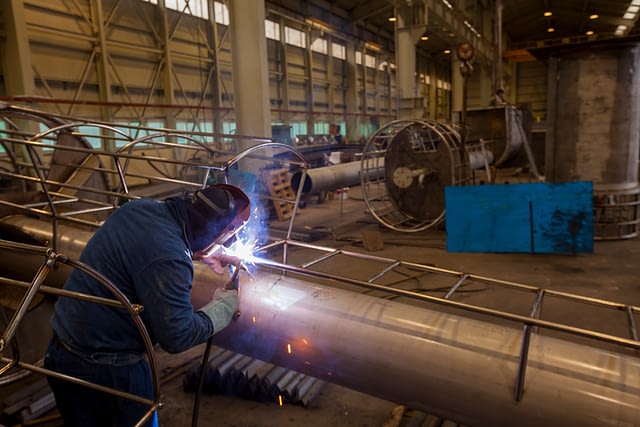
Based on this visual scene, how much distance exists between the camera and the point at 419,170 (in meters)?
7.38

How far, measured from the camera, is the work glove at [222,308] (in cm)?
182

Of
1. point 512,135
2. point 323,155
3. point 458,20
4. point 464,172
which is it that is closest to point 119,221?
point 464,172

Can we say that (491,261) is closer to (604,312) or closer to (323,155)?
(604,312)

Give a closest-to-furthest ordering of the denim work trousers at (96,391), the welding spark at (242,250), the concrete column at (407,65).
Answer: the denim work trousers at (96,391), the welding spark at (242,250), the concrete column at (407,65)

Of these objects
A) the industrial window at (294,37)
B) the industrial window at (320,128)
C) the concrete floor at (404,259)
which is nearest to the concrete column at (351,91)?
the industrial window at (320,128)

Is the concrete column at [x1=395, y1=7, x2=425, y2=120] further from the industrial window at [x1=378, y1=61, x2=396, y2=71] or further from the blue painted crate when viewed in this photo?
the industrial window at [x1=378, y1=61, x2=396, y2=71]

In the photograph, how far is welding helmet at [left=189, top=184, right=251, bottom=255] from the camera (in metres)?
1.83

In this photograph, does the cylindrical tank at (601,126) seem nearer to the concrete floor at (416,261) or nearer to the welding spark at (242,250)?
the concrete floor at (416,261)

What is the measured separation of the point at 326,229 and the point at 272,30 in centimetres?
1159

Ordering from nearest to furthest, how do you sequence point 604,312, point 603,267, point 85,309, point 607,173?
point 85,309 < point 604,312 < point 603,267 < point 607,173

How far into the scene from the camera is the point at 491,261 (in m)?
5.99

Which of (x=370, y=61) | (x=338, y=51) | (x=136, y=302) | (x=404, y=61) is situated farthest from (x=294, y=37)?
(x=136, y=302)

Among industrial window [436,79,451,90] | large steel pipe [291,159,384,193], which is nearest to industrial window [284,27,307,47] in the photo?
large steel pipe [291,159,384,193]

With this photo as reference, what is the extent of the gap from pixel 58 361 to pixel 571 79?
→ 22.2ft
